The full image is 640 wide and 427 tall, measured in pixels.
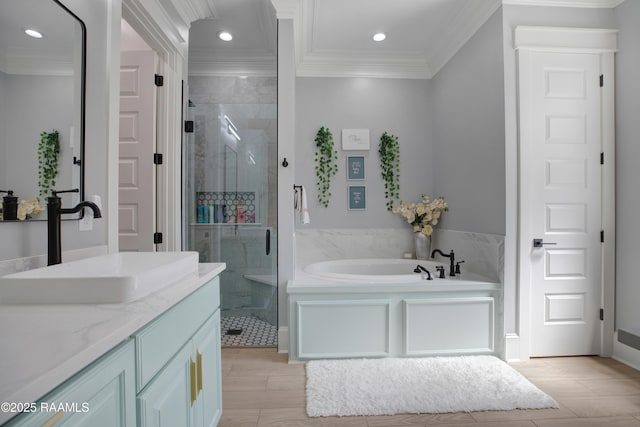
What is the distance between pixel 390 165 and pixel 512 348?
6.68 feet

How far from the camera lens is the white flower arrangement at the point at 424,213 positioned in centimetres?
339

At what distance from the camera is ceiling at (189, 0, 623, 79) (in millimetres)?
2686

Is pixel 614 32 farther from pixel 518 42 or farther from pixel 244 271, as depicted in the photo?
pixel 244 271

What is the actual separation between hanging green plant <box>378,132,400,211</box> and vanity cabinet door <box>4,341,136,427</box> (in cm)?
314

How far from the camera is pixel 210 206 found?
2.87 m

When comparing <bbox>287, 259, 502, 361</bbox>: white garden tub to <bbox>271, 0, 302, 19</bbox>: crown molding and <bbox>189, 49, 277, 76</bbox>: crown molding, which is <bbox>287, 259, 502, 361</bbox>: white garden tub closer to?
<bbox>271, 0, 302, 19</bbox>: crown molding

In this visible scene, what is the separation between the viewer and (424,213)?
3.42 metres

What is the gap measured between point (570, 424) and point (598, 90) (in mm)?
2337

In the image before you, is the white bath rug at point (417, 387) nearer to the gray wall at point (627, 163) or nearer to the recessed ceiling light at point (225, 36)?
the gray wall at point (627, 163)

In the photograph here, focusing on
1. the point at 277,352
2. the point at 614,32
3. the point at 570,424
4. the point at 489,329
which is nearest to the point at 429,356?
the point at 489,329

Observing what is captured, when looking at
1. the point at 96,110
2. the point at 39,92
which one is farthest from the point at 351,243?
the point at 39,92

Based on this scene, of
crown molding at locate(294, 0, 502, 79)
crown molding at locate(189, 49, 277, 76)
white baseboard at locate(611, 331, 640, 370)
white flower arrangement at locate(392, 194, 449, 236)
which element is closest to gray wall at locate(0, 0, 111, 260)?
crown molding at locate(189, 49, 277, 76)

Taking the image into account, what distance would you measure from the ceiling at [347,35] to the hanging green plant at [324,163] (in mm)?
686

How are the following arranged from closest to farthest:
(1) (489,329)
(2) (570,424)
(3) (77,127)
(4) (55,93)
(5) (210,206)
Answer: (4) (55,93) → (3) (77,127) → (2) (570,424) → (1) (489,329) → (5) (210,206)
